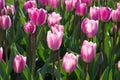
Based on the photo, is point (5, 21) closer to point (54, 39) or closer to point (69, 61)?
point (54, 39)

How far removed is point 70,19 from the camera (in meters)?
3.83

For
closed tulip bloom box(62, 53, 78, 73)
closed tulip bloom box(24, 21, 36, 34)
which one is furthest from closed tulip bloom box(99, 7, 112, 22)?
closed tulip bloom box(62, 53, 78, 73)

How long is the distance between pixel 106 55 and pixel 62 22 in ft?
3.58

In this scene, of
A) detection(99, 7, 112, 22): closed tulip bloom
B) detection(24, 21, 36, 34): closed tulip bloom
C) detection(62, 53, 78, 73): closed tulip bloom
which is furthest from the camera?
detection(99, 7, 112, 22): closed tulip bloom

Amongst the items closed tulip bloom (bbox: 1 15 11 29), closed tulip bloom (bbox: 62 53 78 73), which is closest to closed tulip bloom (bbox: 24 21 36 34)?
closed tulip bloom (bbox: 1 15 11 29)

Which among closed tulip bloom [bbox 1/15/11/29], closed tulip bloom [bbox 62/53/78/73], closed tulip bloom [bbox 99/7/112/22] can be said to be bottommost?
closed tulip bloom [bbox 62/53/78/73]

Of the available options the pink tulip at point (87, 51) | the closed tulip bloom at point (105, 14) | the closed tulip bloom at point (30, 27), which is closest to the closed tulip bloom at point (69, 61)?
the pink tulip at point (87, 51)

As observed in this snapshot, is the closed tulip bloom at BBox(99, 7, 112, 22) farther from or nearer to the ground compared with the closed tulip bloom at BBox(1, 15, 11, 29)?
farther from the ground

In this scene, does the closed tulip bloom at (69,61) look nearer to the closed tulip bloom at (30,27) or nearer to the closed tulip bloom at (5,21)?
the closed tulip bloom at (30,27)

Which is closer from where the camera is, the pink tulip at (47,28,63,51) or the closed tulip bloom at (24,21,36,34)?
the pink tulip at (47,28,63,51)

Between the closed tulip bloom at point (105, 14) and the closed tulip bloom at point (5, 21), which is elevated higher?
the closed tulip bloom at point (105, 14)

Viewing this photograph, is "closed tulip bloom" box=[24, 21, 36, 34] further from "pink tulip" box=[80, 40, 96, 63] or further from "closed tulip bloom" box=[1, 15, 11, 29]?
"pink tulip" box=[80, 40, 96, 63]

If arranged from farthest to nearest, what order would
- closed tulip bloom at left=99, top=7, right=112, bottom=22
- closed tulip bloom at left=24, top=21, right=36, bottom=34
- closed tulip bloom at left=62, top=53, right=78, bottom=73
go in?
closed tulip bloom at left=99, top=7, right=112, bottom=22 → closed tulip bloom at left=24, top=21, right=36, bottom=34 → closed tulip bloom at left=62, top=53, right=78, bottom=73

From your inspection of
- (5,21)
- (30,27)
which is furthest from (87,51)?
(5,21)
